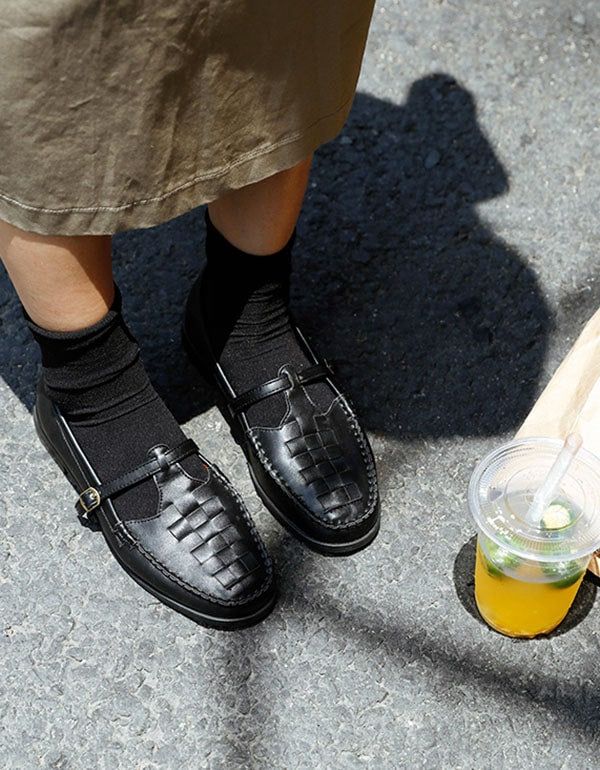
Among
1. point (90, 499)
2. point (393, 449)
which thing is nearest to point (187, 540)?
point (90, 499)

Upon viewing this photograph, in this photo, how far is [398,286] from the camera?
1.94m

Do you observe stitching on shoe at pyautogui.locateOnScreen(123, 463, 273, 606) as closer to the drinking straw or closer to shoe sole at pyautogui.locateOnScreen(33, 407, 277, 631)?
shoe sole at pyautogui.locateOnScreen(33, 407, 277, 631)

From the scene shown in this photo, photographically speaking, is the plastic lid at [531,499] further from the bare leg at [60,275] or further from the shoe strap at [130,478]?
the bare leg at [60,275]

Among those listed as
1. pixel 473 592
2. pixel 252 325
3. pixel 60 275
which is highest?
pixel 60 275

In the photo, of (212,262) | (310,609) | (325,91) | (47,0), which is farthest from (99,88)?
(310,609)

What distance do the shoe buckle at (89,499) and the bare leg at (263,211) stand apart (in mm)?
414

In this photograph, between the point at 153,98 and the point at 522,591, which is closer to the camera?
the point at 153,98

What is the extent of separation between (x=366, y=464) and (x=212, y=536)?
10.4 inches

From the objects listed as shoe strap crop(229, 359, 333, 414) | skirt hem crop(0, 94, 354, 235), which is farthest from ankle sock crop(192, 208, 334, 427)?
skirt hem crop(0, 94, 354, 235)

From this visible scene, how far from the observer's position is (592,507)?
1.40m

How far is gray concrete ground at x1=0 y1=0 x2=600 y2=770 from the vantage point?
1.44m

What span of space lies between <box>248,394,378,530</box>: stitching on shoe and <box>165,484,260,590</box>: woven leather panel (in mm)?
101

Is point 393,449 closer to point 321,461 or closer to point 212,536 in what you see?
point 321,461

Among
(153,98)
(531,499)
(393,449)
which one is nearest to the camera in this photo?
(153,98)
